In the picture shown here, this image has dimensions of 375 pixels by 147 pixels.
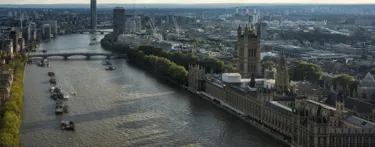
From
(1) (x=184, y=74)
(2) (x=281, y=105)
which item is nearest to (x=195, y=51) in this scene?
(1) (x=184, y=74)

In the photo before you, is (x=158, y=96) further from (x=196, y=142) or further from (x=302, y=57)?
(x=302, y=57)

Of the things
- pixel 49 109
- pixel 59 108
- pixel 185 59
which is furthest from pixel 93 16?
pixel 59 108

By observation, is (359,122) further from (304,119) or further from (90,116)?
(90,116)

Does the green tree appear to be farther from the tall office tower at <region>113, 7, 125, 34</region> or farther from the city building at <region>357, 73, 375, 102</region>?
the tall office tower at <region>113, 7, 125, 34</region>

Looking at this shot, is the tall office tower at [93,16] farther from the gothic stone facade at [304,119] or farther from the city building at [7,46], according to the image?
the gothic stone facade at [304,119]

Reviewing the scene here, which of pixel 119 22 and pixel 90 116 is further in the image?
pixel 119 22

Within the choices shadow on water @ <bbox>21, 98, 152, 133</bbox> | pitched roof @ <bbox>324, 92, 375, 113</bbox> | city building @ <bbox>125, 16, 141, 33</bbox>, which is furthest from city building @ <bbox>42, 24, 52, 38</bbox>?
pitched roof @ <bbox>324, 92, 375, 113</bbox>
